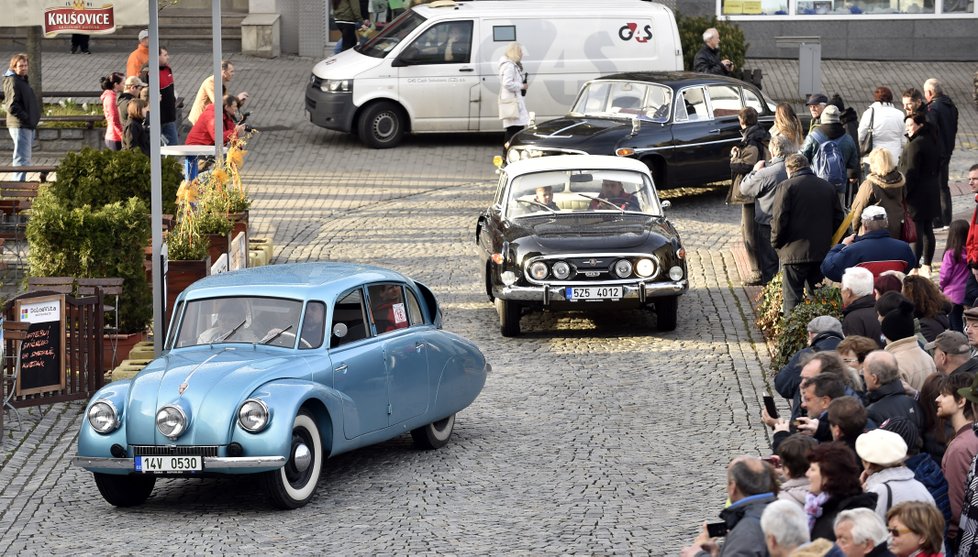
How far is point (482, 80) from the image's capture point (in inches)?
980

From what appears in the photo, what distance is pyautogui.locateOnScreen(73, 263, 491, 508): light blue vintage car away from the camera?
10023 mm

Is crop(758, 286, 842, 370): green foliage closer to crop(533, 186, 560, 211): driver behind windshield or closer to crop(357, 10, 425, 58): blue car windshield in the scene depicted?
crop(533, 186, 560, 211): driver behind windshield

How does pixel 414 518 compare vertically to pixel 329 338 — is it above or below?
below

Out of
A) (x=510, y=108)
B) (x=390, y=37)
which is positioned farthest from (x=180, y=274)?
(x=390, y=37)

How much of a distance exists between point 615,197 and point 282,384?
668 cm

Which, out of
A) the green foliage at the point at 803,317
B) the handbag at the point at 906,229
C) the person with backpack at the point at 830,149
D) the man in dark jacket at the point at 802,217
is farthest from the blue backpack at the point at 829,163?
the green foliage at the point at 803,317

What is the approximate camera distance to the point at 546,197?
16312mm

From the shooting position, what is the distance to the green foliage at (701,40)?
27281mm

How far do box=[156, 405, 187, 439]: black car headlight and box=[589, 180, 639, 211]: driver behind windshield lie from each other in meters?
6.99

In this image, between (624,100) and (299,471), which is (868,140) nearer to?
(624,100)

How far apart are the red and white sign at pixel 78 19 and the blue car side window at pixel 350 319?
3.72m

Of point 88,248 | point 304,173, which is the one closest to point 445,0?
point 304,173

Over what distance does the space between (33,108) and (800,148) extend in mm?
10548

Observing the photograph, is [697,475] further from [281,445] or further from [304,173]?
[304,173]
